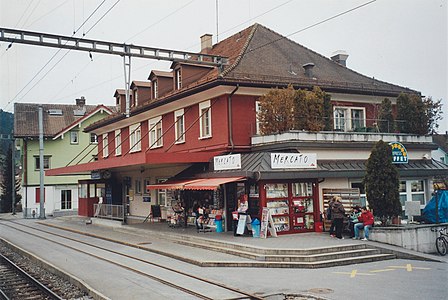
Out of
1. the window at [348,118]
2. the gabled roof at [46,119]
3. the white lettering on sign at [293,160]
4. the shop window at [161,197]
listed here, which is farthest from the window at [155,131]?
the gabled roof at [46,119]

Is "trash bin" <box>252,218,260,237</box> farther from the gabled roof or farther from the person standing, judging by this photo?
the gabled roof

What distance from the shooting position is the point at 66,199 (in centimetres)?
4944

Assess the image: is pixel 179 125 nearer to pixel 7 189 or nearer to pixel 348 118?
pixel 348 118

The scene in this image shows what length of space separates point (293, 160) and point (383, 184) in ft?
11.5

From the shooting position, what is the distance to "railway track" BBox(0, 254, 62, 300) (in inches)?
478

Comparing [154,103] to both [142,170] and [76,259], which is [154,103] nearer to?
[142,170]

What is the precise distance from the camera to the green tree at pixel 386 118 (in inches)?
947

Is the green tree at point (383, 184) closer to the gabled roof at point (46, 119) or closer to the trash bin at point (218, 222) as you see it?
the trash bin at point (218, 222)

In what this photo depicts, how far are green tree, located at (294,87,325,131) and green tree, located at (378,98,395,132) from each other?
15.4 ft

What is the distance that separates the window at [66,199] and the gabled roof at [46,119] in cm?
596

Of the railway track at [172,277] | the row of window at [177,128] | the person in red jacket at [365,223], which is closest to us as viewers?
the railway track at [172,277]

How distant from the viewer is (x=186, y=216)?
2361 cm

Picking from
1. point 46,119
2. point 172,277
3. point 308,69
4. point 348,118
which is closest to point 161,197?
point 308,69

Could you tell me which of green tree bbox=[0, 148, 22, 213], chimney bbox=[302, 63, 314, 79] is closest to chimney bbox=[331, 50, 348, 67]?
chimney bbox=[302, 63, 314, 79]
